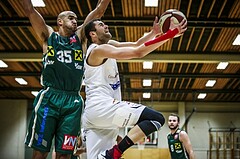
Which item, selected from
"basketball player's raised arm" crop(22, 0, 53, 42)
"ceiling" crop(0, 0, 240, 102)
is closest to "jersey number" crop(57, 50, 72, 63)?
"basketball player's raised arm" crop(22, 0, 53, 42)

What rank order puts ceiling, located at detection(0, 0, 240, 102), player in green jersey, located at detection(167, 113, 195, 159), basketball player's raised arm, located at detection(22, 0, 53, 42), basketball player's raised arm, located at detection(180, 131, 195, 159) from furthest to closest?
1. ceiling, located at detection(0, 0, 240, 102)
2. player in green jersey, located at detection(167, 113, 195, 159)
3. basketball player's raised arm, located at detection(180, 131, 195, 159)
4. basketball player's raised arm, located at detection(22, 0, 53, 42)

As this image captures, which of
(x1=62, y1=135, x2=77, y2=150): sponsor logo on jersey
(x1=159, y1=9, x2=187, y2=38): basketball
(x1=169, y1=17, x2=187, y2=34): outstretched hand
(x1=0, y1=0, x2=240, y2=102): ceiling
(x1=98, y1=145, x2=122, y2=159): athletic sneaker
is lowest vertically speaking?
(x1=98, y1=145, x2=122, y2=159): athletic sneaker

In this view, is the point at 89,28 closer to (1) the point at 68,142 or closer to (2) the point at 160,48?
(1) the point at 68,142

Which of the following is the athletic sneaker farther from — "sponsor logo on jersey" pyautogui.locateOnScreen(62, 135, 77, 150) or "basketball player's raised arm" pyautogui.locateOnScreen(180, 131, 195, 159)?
"basketball player's raised arm" pyautogui.locateOnScreen(180, 131, 195, 159)

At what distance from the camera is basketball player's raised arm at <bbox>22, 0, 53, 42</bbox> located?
173 inches

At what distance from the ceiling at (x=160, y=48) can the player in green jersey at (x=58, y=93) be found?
23.7 ft

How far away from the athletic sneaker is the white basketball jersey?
515 mm

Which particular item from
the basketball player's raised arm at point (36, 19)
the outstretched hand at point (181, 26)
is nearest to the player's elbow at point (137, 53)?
the outstretched hand at point (181, 26)

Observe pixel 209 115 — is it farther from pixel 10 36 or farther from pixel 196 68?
pixel 10 36

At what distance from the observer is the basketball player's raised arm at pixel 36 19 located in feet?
14.4

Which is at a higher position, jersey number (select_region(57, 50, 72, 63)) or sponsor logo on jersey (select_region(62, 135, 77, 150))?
jersey number (select_region(57, 50, 72, 63))

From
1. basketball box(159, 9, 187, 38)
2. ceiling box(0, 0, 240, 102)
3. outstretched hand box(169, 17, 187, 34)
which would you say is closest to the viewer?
outstretched hand box(169, 17, 187, 34)

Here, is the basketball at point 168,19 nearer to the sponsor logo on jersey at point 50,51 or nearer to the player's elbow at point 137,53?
the player's elbow at point 137,53

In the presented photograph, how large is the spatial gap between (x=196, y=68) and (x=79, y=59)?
47.7 ft
